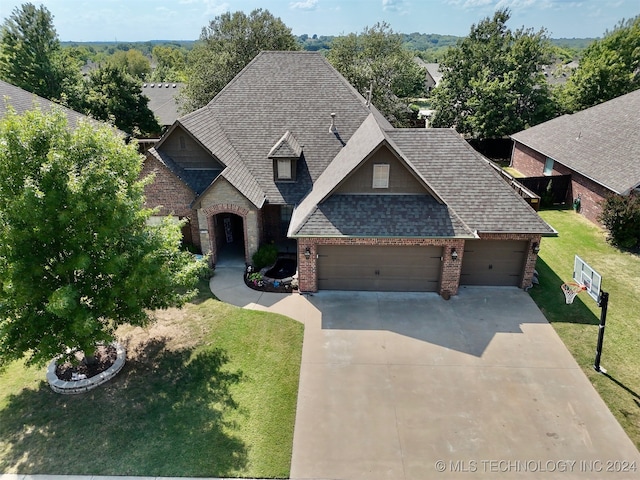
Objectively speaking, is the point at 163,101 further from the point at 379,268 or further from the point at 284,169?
the point at 379,268

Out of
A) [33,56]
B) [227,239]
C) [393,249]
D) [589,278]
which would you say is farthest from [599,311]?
[33,56]

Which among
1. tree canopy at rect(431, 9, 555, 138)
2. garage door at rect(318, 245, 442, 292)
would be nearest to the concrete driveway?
garage door at rect(318, 245, 442, 292)

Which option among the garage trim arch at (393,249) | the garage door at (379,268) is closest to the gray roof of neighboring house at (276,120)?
the garage trim arch at (393,249)

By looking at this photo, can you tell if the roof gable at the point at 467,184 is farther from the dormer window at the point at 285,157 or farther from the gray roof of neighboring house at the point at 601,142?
the gray roof of neighboring house at the point at 601,142

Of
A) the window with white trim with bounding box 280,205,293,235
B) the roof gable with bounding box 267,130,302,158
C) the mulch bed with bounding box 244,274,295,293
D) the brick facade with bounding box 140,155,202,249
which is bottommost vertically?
the mulch bed with bounding box 244,274,295,293

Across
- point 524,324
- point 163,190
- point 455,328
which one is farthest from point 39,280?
point 524,324

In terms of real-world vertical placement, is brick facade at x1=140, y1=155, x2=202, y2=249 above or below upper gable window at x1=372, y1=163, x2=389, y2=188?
below

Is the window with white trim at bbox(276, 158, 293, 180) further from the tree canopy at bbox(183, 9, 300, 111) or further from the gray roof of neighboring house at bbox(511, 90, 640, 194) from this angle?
the tree canopy at bbox(183, 9, 300, 111)
